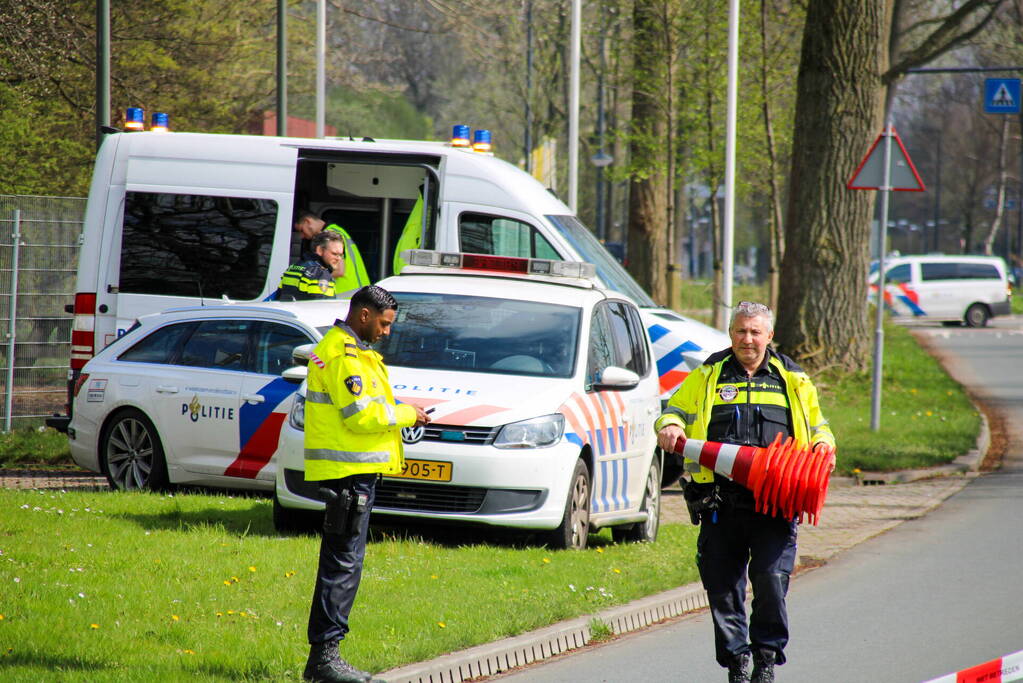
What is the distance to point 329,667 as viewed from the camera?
219 inches

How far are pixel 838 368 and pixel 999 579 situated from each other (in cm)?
1045

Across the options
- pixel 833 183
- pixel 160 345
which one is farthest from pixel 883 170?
pixel 160 345

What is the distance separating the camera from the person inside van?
1169 centimetres

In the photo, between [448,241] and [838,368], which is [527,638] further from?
[838,368]

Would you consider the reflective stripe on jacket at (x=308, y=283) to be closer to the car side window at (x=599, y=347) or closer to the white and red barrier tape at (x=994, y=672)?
the car side window at (x=599, y=347)

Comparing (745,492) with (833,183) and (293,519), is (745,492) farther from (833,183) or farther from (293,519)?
(833,183)

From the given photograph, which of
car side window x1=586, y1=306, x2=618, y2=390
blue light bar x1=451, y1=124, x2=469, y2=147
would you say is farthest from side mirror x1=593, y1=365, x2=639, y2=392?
blue light bar x1=451, y1=124, x2=469, y2=147

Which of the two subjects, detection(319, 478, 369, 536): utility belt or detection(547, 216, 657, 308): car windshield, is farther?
detection(547, 216, 657, 308): car windshield

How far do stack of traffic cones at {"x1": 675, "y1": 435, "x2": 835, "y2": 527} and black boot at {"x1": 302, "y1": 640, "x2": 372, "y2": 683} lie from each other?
5.37ft

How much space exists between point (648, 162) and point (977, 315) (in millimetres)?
18654

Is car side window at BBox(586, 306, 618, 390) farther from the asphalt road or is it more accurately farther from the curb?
the asphalt road

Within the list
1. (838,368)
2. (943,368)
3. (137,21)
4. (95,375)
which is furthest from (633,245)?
(95,375)

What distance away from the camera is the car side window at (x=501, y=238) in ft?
40.8

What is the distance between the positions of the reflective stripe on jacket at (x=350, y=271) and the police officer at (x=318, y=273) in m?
0.15
